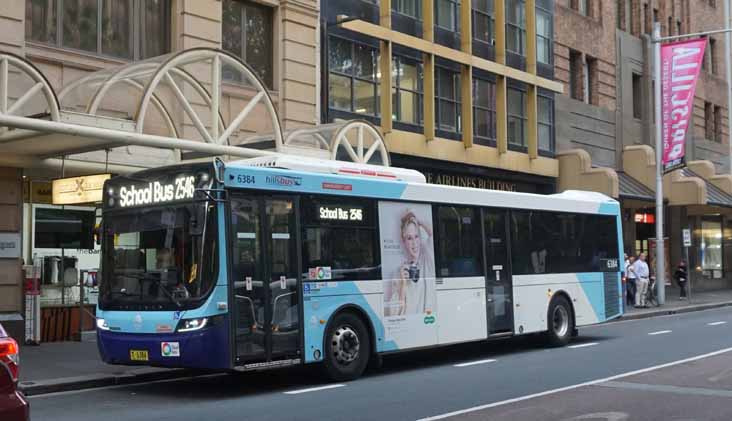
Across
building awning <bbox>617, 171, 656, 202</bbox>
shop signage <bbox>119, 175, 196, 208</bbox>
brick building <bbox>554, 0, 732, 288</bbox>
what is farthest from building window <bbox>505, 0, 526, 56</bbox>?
shop signage <bbox>119, 175, 196, 208</bbox>

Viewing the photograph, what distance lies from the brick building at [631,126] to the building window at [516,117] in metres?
2.32

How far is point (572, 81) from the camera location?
116ft

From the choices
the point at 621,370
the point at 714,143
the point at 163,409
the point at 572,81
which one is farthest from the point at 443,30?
the point at 714,143

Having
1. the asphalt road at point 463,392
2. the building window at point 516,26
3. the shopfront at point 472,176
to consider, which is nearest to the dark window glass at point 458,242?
the asphalt road at point 463,392

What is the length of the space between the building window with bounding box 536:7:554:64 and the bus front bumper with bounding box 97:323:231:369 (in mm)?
24075

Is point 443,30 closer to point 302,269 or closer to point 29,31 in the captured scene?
point 29,31

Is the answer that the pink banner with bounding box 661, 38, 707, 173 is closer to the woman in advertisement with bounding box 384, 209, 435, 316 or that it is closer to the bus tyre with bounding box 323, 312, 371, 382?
the woman in advertisement with bounding box 384, 209, 435, 316

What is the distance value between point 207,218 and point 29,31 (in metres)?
8.45

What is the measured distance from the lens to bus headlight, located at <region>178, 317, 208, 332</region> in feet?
36.5

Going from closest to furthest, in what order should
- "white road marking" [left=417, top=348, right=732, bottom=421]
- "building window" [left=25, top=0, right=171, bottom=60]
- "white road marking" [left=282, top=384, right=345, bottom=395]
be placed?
"white road marking" [left=417, top=348, right=732, bottom=421]
"white road marking" [left=282, top=384, right=345, bottom=395]
"building window" [left=25, top=0, right=171, bottom=60]

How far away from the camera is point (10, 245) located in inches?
670

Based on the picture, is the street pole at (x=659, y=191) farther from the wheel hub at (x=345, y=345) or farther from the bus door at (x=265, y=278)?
the bus door at (x=265, y=278)

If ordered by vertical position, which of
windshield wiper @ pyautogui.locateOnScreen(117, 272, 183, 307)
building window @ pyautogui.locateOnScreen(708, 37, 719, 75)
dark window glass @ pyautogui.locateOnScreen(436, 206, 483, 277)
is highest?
building window @ pyautogui.locateOnScreen(708, 37, 719, 75)

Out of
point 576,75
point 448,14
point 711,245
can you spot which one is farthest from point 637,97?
point 448,14
